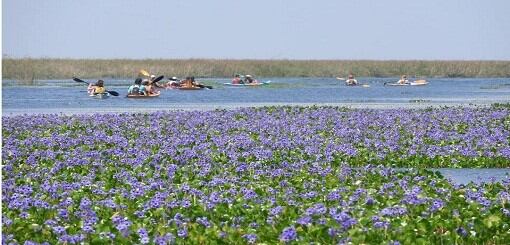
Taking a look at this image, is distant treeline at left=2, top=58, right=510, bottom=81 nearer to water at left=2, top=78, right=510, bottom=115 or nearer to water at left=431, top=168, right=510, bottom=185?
water at left=2, top=78, right=510, bottom=115

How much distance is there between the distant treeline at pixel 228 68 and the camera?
9362 centimetres

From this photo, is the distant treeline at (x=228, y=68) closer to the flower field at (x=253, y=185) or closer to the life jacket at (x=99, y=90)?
the life jacket at (x=99, y=90)

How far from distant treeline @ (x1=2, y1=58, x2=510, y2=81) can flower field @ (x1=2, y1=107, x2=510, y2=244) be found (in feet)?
216

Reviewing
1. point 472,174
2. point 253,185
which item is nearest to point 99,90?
point 472,174

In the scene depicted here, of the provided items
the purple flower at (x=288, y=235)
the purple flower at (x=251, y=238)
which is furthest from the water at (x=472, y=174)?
the purple flower at (x=288, y=235)

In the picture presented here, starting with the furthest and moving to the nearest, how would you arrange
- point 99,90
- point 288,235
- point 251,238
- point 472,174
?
point 99,90
point 472,174
point 251,238
point 288,235

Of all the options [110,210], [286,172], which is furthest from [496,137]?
[110,210]

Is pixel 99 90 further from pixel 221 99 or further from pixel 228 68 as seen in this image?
pixel 228 68

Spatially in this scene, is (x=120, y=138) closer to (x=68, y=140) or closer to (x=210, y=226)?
(x=68, y=140)

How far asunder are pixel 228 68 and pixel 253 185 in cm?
8533

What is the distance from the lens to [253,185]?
13.3m

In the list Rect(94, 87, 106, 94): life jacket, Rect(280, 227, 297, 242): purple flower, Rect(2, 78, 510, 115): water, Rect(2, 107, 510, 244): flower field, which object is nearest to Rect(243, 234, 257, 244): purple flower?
Rect(2, 107, 510, 244): flower field

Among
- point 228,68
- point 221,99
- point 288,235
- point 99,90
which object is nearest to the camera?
point 288,235

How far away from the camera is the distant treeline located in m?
93.6
